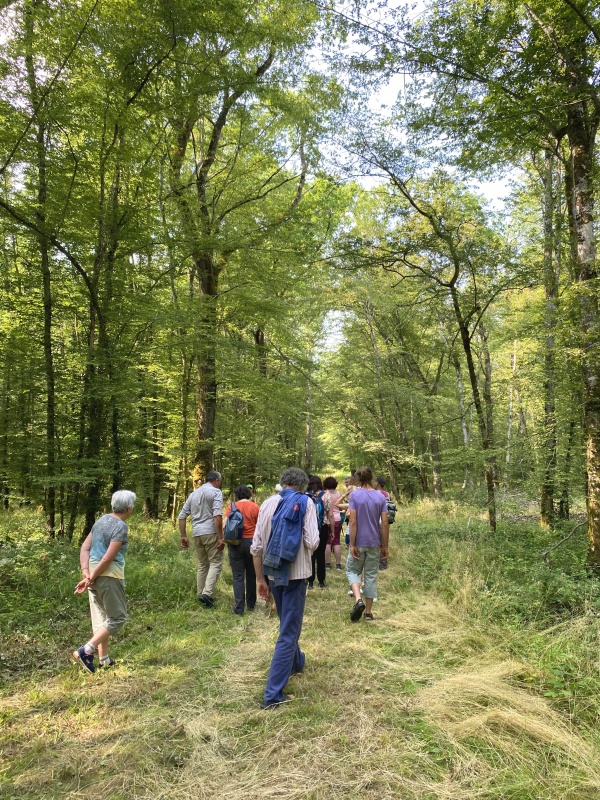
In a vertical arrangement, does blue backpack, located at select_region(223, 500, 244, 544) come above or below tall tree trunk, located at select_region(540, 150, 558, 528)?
below

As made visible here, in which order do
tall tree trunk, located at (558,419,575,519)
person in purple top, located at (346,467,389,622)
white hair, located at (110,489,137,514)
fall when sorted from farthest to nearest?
tall tree trunk, located at (558,419,575,519)
person in purple top, located at (346,467,389,622)
white hair, located at (110,489,137,514)

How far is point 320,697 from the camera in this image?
11.3 feet

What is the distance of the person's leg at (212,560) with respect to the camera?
19.0 feet

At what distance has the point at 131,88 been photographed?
671cm

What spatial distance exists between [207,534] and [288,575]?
8.60 ft

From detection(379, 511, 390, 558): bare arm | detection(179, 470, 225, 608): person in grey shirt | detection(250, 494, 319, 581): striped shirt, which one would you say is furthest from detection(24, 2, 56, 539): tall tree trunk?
detection(379, 511, 390, 558): bare arm

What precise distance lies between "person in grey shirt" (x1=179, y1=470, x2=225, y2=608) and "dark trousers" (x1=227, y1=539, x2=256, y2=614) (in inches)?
10.2

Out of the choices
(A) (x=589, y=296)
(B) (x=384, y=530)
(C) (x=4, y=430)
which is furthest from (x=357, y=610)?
(C) (x=4, y=430)


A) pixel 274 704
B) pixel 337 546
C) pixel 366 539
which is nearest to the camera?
pixel 274 704

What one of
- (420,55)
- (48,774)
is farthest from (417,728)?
(420,55)

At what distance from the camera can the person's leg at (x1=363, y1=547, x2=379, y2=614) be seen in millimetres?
5334

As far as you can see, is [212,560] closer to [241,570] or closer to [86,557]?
[241,570]

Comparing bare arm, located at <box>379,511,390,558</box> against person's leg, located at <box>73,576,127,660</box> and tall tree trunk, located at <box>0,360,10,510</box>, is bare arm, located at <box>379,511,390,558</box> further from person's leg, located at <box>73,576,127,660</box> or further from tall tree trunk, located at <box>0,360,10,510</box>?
tall tree trunk, located at <box>0,360,10,510</box>

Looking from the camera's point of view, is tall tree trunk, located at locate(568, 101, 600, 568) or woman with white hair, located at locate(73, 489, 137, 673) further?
tall tree trunk, located at locate(568, 101, 600, 568)
